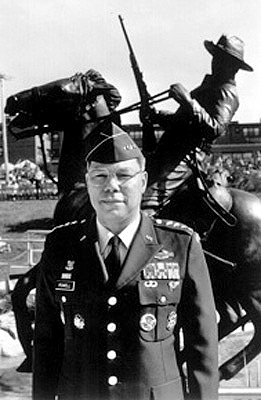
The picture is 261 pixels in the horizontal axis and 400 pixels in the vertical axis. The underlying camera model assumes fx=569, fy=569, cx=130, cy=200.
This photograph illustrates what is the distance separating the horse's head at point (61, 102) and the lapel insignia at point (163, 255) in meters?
1.34

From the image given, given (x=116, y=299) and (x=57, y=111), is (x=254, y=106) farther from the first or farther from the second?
(x=116, y=299)

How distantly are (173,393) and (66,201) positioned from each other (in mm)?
1473

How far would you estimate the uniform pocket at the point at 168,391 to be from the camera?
157 cm

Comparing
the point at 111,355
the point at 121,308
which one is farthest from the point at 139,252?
the point at 111,355

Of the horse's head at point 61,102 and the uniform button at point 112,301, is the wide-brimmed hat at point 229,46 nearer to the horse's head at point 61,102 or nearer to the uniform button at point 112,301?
the horse's head at point 61,102

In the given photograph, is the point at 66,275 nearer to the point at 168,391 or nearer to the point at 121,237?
the point at 121,237

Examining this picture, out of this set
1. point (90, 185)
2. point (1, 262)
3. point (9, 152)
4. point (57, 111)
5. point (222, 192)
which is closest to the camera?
point (90, 185)

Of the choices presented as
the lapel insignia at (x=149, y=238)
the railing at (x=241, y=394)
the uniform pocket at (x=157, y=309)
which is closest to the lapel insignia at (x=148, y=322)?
the uniform pocket at (x=157, y=309)

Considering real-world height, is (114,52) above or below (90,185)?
above

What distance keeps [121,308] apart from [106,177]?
1.22 ft

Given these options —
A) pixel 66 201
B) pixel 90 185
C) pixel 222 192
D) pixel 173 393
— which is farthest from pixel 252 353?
pixel 90 185

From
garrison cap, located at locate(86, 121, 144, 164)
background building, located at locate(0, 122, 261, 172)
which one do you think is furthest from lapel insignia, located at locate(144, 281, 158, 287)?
background building, located at locate(0, 122, 261, 172)

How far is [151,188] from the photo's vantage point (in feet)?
9.57

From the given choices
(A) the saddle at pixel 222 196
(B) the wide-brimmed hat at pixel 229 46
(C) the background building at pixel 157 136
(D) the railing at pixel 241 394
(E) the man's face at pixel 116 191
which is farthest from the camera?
(C) the background building at pixel 157 136
